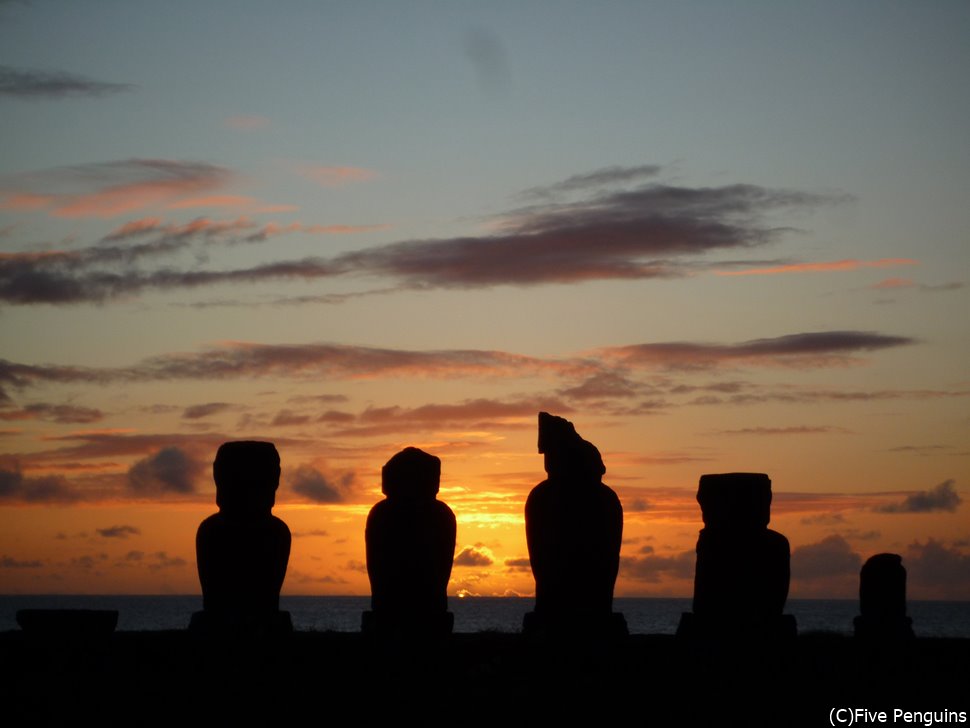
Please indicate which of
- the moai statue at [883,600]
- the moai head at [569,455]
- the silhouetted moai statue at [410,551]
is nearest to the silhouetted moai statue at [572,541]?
the moai head at [569,455]

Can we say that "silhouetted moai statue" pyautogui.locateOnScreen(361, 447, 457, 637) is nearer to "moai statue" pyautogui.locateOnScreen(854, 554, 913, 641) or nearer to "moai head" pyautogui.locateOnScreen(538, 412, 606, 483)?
"moai head" pyautogui.locateOnScreen(538, 412, 606, 483)

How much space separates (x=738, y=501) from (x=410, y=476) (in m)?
4.59

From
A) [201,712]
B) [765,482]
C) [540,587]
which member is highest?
[765,482]

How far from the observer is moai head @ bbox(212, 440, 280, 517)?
17.8 metres

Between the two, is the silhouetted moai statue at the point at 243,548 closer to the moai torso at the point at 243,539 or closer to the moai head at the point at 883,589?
the moai torso at the point at 243,539

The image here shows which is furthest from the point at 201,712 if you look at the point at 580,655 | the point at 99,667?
the point at 580,655

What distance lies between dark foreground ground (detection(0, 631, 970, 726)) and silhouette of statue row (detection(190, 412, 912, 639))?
0.38m

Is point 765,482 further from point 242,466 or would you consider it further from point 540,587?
point 242,466

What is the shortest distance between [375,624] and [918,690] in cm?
691

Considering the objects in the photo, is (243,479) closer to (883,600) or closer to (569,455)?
(569,455)

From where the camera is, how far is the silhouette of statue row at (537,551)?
1755 centimetres

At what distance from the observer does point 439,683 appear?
54.5 feet

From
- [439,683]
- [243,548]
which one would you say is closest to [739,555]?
[439,683]

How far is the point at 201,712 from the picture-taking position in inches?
624
